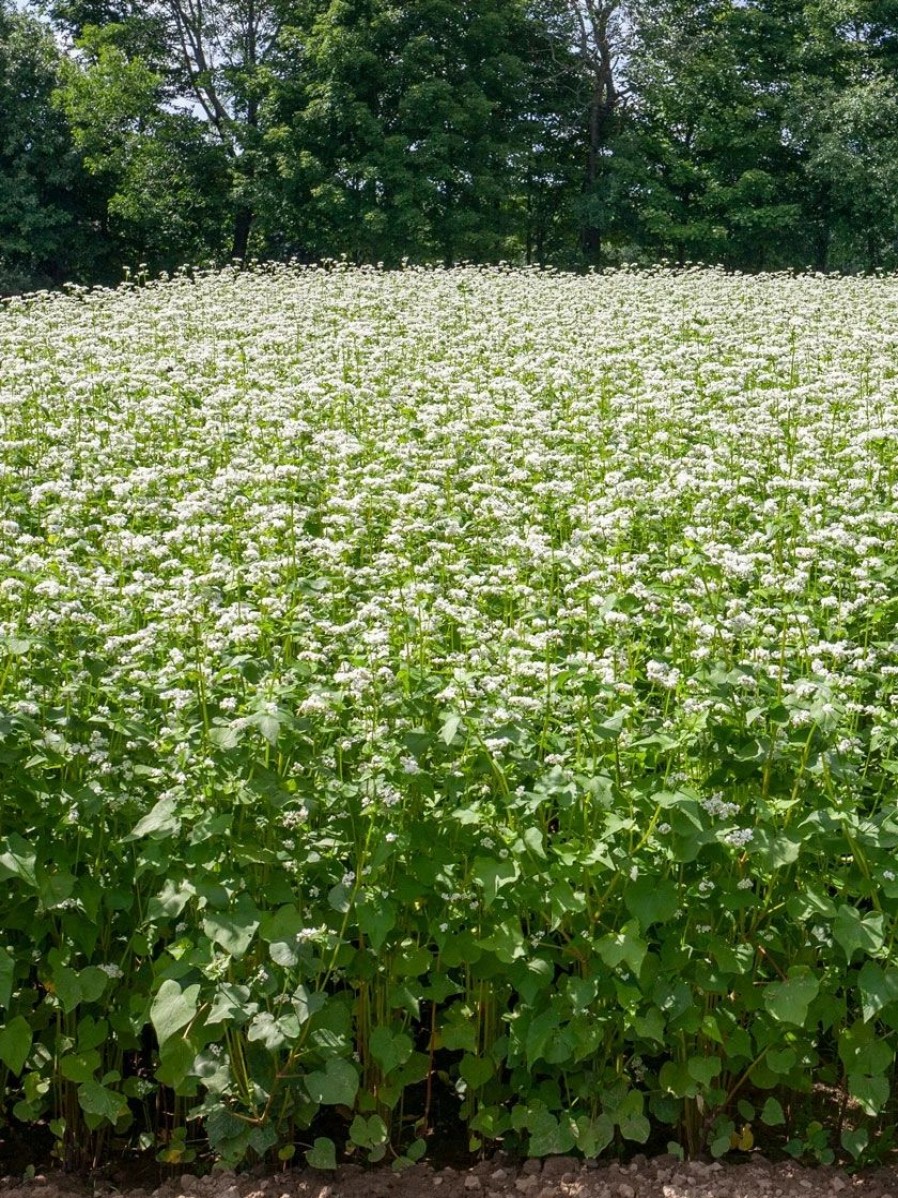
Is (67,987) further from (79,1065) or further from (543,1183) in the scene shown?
(543,1183)

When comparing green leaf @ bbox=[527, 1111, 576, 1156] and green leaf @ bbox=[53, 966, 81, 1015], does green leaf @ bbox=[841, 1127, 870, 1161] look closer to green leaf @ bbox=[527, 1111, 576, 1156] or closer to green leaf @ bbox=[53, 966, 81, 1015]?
green leaf @ bbox=[527, 1111, 576, 1156]

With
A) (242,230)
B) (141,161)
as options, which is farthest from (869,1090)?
(242,230)

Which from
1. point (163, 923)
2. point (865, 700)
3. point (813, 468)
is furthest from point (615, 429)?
point (163, 923)

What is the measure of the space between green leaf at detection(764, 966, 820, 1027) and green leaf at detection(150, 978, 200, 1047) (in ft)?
5.38

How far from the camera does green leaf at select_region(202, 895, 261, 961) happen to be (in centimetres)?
347

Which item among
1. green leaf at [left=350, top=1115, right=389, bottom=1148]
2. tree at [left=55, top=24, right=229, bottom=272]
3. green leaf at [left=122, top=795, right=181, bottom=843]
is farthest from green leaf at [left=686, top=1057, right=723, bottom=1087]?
tree at [left=55, top=24, right=229, bottom=272]

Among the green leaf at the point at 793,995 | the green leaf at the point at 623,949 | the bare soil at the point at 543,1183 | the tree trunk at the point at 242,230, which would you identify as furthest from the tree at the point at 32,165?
the green leaf at the point at 793,995

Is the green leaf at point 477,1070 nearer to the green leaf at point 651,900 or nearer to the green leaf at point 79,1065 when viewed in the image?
the green leaf at point 651,900

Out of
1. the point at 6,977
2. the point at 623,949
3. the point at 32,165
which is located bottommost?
the point at 6,977

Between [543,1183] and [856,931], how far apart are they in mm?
1208

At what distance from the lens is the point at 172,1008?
357cm

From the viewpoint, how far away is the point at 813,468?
635 centimetres

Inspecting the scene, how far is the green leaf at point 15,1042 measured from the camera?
3771 millimetres

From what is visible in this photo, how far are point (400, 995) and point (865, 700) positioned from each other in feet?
7.34
